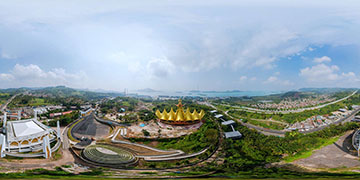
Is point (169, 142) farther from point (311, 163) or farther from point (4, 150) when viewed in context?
point (4, 150)

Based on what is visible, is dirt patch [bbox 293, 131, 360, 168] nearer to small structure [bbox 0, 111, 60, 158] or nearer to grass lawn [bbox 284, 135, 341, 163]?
grass lawn [bbox 284, 135, 341, 163]

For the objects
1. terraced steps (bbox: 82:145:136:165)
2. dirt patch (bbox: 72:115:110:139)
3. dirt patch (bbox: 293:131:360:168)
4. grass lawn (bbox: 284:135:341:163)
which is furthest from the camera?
dirt patch (bbox: 72:115:110:139)

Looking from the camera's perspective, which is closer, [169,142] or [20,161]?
[20,161]

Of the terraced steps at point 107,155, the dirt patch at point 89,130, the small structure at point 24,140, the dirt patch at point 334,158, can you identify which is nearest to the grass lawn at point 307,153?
the dirt patch at point 334,158

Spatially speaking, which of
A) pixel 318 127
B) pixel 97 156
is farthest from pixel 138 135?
pixel 318 127

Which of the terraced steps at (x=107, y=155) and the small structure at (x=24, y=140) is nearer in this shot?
the terraced steps at (x=107, y=155)

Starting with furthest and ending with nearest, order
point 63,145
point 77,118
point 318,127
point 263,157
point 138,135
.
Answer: point 77,118 < point 318,127 < point 138,135 < point 63,145 < point 263,157

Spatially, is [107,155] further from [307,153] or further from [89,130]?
[307,153]

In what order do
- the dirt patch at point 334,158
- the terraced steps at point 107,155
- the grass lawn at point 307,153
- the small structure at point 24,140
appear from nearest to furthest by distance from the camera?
the terraced steps at point 107,155 < the dirt patch at point 334,158 < the grass lawn at point 307,153 < the small structure at point 24,140

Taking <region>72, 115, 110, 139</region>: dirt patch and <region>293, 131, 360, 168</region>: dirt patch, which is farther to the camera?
<region>72, 115, 110, 139</region>: dirt patch

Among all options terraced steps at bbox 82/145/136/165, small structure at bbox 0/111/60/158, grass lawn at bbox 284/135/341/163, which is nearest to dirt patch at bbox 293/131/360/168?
grass lawn at bbox 284/135/341/163

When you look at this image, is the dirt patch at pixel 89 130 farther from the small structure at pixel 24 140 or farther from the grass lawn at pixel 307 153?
the grass lawn at pixel 307 153
